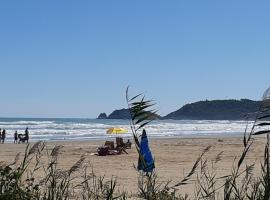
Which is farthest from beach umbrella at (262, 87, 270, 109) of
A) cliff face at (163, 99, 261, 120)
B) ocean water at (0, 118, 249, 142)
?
cliff face at (163, 99, 261, 120)

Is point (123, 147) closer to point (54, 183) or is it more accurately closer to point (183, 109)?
point (54, 183)

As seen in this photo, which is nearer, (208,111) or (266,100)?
(266,100)

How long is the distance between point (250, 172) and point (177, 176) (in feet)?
44.7

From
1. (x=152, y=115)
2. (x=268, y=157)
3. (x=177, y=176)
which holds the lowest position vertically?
(x=177, y=176)

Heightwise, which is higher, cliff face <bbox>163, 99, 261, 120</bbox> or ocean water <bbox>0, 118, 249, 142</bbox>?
cliff face <bbox>163, 99, 261, 120</bbox>

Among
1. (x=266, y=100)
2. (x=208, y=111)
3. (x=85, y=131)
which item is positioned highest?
(x=208, y=111)

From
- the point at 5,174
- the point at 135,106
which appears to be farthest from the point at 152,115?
the point at 5,174

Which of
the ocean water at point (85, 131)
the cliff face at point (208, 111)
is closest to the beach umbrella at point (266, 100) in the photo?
the ocean water at point (85, 131)

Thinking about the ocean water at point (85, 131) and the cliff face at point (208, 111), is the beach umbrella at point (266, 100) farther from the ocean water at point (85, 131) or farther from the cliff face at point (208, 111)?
the cliff face at point (208, 111)

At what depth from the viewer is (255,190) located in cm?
257

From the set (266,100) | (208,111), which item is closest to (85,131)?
(266,100)

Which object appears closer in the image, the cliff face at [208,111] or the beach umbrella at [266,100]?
the beach umbrella at [266,100]

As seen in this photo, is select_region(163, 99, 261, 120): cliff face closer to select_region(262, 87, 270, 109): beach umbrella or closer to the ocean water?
the ocean water

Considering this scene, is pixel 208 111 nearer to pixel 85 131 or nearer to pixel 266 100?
pixel 85 131
